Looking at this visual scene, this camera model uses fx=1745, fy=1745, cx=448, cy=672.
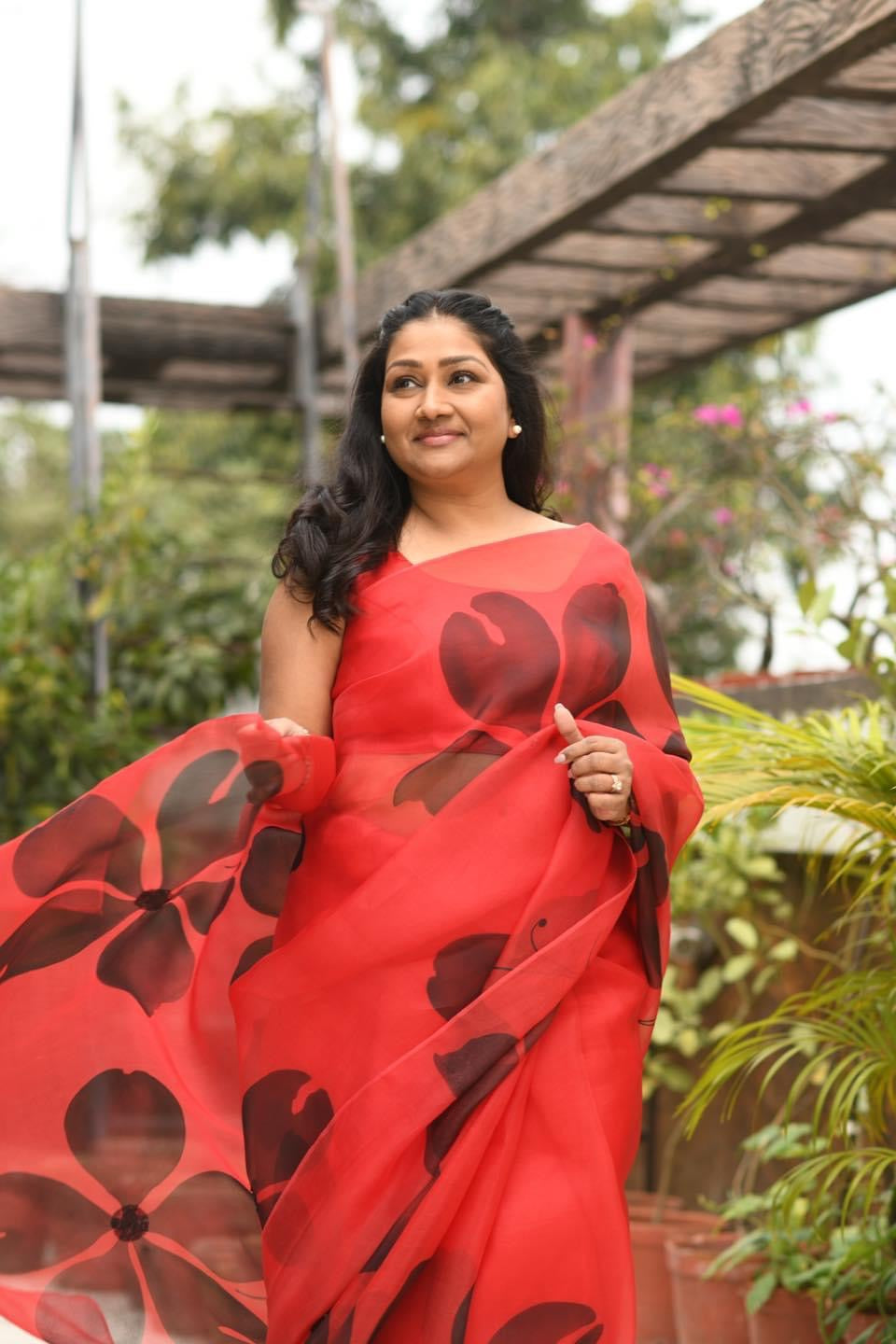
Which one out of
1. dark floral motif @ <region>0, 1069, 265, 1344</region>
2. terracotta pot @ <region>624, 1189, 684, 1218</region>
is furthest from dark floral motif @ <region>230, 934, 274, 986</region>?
terracotta pot @ <region>624, 1189, 684, 1218</region>

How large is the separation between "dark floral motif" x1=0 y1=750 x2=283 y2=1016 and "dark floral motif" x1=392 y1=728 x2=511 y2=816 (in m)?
0.32

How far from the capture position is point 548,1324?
7.17ft

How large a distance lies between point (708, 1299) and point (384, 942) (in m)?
1.89

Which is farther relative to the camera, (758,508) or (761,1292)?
(758,508)

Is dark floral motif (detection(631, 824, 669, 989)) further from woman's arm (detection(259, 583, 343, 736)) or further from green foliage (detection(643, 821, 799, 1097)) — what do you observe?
green foliage (detection(643, 821, 799, 1097))

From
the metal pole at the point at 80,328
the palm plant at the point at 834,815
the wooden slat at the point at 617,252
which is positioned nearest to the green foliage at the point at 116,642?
the metal pole at the point at 80,328

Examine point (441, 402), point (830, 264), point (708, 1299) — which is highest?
point (830, 264)

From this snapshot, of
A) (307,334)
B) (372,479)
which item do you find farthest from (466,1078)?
(307,334)

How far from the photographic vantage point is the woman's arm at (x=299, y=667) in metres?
2.44

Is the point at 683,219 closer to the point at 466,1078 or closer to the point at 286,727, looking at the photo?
the point at 286,727

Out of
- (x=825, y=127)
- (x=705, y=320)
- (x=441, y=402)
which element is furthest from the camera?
(x=705, y=320)

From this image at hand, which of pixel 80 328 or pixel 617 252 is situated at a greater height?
pixel 617 252

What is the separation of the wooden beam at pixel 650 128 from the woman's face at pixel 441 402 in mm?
1997

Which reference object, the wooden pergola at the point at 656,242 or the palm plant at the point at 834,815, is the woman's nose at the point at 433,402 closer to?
the palm plant at the point at 834,815
